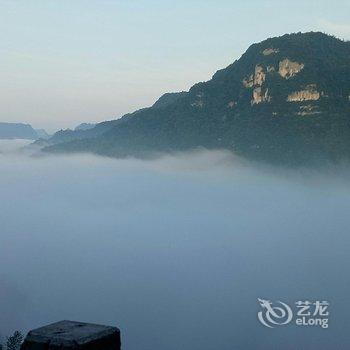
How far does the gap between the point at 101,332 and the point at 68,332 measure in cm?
26

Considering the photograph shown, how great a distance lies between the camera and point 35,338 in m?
4.04

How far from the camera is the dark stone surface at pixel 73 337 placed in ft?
12.8

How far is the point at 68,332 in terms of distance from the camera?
13.3 feet

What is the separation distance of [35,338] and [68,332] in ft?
0.83

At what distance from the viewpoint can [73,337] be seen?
12.9 ft

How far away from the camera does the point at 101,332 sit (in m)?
4.12

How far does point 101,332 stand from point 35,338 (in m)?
0.50

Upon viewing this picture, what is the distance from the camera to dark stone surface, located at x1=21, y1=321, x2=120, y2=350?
12.8 ft
